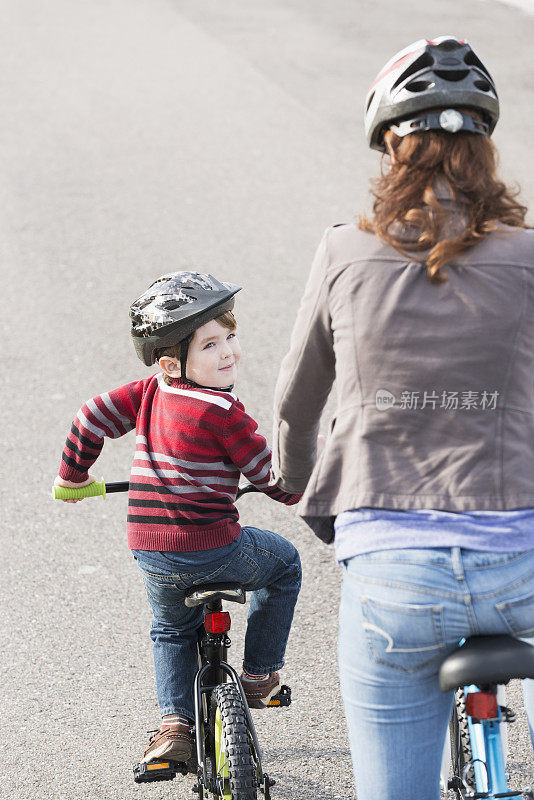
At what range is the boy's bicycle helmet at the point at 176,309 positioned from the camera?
3088mm

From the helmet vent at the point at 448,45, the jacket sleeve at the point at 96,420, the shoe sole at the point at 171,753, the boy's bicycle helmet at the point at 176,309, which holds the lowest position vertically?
the shoe sole at the point at 171,753

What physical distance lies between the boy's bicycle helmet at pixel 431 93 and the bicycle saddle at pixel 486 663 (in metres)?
1.02

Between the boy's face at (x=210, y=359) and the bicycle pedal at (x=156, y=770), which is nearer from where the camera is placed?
the boy's face at (x=210, y=359)

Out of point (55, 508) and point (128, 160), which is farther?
point (128, 160)

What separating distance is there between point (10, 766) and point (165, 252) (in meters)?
5.60

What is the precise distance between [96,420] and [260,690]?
1.07 metres

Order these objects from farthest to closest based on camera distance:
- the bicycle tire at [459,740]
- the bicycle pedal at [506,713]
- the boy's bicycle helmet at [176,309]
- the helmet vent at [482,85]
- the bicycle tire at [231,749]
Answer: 1. the boy's bicycle helmet at [176,309]
2. the bicycle tire at [459,740]
3. the bicycle tire at [231,749]
4. the bicycle pedal at [506,713]
5. the helmet vent at [482,85]

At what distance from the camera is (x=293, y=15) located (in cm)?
1470

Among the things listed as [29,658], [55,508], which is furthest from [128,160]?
[29,658]

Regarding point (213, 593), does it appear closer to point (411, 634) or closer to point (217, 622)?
point (217, 622)

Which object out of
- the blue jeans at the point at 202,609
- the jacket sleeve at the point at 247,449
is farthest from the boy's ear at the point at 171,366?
the blue jeans at the point at 202,609

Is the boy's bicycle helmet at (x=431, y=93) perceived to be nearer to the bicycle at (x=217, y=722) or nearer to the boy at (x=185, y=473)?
the boy at (x=185, y=473)

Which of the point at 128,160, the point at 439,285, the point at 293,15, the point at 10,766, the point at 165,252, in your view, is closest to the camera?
the point at 439,285

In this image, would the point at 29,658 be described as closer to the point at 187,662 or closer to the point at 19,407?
the point at 187,662
